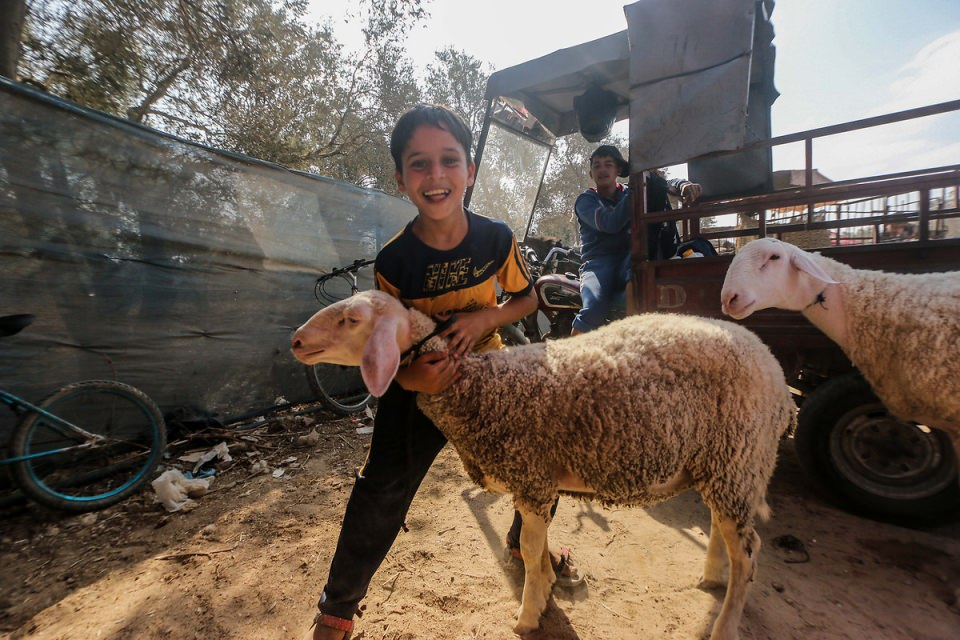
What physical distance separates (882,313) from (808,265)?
0.39 metres

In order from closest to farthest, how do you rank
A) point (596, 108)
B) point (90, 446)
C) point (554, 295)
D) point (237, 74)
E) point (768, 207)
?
point (768, 207)
point (90, 446)
point (596, 108)
point (554, 295)
point (237, 74)

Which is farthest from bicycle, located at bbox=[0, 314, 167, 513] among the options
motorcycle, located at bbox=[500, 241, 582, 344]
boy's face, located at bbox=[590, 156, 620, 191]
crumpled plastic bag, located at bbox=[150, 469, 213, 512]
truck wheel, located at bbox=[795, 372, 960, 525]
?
truck wheel, located at bbox=[795, 372, 960, 525]

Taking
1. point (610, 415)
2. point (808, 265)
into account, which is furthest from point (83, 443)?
point (808, 265)

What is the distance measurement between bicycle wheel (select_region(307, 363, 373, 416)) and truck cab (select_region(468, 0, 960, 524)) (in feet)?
10.8

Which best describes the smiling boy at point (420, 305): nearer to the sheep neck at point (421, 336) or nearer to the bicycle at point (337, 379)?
the sheep neck at point (421, 336)

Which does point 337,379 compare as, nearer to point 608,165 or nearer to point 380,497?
point 380,497

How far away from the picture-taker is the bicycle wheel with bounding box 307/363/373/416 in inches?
170

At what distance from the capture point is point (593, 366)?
5.32ft

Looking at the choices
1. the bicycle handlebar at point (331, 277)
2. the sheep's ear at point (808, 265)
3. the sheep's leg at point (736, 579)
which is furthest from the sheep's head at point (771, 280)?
the bicycle handlebar at point (331, 277)

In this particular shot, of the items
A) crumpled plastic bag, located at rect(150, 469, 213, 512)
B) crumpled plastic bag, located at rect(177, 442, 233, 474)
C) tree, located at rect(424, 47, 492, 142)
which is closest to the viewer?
crumpled plastic bag, located at rect(150, 469, 213, 512)

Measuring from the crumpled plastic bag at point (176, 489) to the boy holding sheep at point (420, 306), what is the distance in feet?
5.98

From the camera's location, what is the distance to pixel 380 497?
160cm

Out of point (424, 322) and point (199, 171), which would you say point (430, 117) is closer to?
point (424, 322)

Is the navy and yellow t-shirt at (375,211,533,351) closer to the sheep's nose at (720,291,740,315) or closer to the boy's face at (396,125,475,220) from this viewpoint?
the boy's face at (396,125,475,220)
